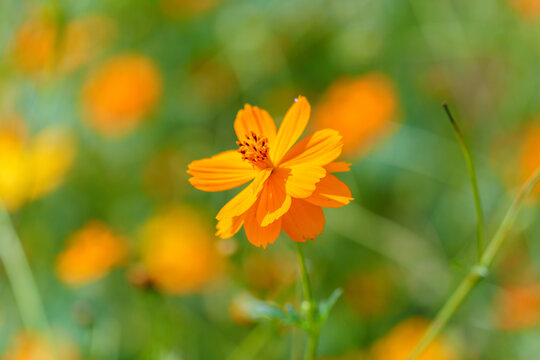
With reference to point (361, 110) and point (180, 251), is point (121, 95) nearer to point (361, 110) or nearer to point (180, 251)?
point (180, 251)

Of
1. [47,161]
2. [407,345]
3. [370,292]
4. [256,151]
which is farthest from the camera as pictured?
[47,161]

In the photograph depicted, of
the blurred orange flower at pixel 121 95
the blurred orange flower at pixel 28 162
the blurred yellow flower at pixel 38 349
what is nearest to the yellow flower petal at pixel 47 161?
the blurred orange flower at pixel 28 162

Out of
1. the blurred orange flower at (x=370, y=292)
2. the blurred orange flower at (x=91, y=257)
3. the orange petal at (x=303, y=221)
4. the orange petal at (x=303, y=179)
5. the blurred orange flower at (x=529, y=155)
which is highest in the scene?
the orange petal at (x=303, y=179)

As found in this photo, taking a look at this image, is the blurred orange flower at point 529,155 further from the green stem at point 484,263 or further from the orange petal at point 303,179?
the orange petal at point 303,179

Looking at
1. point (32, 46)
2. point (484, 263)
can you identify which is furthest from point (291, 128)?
point (32, 46)

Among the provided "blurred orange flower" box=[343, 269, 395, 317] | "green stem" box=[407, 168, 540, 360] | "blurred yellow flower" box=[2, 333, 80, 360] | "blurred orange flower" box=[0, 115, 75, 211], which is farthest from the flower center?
"blurred orange flower" box=[0, 115, 75, 211]

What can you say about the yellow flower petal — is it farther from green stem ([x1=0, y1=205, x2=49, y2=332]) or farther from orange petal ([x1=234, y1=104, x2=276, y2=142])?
orange petal ([x1=234, y1=104, x2=276, y2=142])
